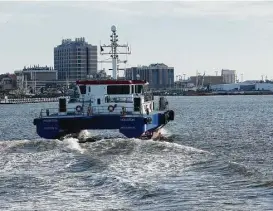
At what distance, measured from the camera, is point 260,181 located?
25.6 meters

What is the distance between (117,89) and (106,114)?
3.11 metres

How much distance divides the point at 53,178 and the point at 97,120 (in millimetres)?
16662

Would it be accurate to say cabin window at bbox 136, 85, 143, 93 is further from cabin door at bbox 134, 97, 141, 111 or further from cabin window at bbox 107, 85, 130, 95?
cabin door at bbox 134, 97, 141, 111

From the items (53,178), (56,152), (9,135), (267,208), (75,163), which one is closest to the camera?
(267,208)

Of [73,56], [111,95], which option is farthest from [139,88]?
[73,56]

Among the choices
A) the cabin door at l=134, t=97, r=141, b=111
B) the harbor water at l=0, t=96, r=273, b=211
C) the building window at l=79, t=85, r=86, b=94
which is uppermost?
the building window at l=79, t=85, r=86, b=94

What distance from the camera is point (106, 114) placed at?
44.6 meters

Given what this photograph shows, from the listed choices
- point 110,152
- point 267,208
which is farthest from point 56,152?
point 267,208

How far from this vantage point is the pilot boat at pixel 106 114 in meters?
43.3

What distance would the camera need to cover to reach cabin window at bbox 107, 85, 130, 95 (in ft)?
154

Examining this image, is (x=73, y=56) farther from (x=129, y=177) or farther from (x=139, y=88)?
(x=129, y=177)

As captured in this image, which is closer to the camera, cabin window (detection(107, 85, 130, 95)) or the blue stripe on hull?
the blue stripe on hull

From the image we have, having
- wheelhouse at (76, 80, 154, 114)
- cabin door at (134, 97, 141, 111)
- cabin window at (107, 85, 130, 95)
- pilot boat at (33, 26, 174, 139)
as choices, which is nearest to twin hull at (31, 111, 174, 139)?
pilot boat at (33, 26, 174, 139)

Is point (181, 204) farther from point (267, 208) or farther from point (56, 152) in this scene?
point (56, 152)
